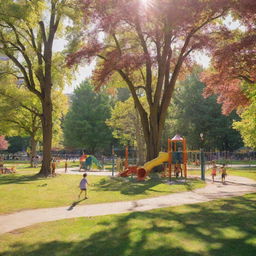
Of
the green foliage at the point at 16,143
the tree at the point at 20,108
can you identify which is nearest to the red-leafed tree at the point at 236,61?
the tree at the point at 20,108

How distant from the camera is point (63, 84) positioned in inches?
1189

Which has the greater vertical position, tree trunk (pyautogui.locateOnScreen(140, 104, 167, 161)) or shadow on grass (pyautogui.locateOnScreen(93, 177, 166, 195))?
tree trunk (pyautogui.locateOnScreen(140, 104, 167, 161))

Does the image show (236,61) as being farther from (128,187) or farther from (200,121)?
(200,121)

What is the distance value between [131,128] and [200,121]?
16516 mm

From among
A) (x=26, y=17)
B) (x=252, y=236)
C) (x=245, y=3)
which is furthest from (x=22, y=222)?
(x=26, y=17)

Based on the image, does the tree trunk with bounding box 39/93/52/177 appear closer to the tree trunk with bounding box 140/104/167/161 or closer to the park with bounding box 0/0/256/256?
the park with bounding box 0/0/256/256

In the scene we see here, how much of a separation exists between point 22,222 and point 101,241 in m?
3.34

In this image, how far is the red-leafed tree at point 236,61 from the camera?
59.9 ft

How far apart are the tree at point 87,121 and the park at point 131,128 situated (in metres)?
16.6

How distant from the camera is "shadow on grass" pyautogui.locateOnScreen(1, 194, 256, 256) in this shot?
658 cm

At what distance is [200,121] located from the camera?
57.0 metres

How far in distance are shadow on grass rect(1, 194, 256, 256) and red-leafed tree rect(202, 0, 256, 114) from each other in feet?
23.9

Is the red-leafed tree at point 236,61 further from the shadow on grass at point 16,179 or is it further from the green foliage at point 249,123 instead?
the shadow on grass at point 16,179

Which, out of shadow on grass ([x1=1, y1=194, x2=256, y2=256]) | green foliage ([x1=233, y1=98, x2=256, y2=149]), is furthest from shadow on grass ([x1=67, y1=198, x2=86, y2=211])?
green foliage ([x1=233, y1=98, x2=256, y2=149])
